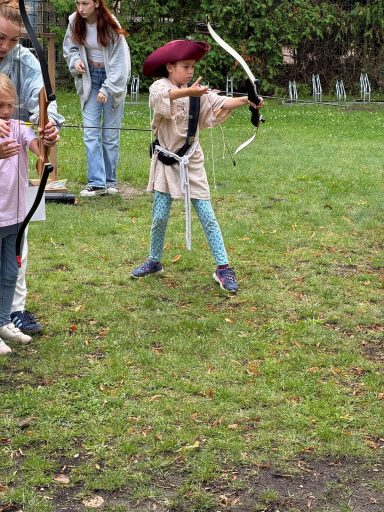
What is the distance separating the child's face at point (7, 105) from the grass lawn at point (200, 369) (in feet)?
4.09

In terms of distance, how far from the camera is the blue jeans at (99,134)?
835cm

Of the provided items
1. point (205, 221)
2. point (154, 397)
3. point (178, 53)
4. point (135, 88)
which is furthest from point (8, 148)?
point (135, 88)

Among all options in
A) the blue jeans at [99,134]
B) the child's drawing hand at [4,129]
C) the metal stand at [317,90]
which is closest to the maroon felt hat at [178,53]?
the child's drawing hand at [4,129]

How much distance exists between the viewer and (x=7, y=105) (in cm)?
446

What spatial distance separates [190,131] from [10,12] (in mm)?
1642

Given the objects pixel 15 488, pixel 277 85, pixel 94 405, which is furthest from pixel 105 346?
pixel 277 85

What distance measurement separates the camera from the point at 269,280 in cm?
610

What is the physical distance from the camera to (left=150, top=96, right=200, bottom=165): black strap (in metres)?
5.73

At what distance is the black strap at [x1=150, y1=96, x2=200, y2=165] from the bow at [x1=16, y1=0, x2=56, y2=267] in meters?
1.35

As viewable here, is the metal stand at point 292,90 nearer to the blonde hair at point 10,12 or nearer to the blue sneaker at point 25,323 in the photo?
the blue sneaker at point 25,323

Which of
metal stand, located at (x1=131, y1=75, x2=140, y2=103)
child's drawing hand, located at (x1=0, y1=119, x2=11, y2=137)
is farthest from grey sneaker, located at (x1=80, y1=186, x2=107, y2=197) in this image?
metal stand, located at (x1=131, y1=75, x2=140, y2=103)

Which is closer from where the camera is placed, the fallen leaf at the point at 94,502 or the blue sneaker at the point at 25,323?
the fallen leaf at the point at 94,502

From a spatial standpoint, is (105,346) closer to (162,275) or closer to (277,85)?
(162,275)

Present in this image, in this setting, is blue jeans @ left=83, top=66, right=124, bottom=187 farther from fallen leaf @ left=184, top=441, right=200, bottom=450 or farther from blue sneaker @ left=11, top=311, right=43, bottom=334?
fallen leaf @ left=184, top=441, right=200, bottom=450
